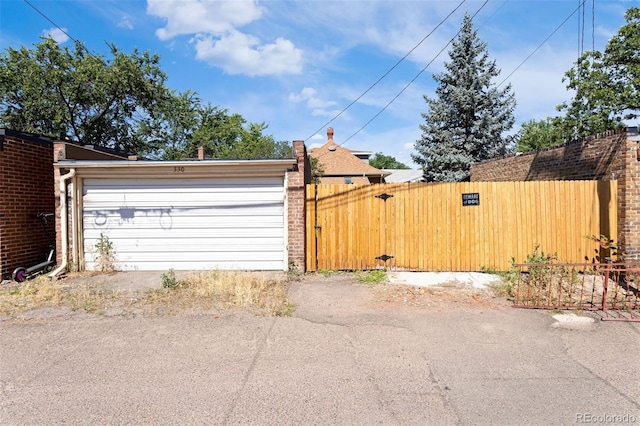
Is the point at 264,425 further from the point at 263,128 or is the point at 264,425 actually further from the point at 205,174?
the point at 263,128

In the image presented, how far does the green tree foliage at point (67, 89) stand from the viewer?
18.3 metres

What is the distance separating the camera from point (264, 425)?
272cm

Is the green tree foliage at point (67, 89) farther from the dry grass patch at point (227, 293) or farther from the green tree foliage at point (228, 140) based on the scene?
the dry grass patch at point (227, 293)

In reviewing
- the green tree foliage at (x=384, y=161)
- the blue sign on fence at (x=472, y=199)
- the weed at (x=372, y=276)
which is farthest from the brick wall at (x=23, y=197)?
the green tree foliage at (x=384, y=161)

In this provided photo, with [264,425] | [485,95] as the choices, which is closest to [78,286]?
[264,425]

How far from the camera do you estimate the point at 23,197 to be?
25.5 feet

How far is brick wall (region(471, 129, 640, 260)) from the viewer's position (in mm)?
6746

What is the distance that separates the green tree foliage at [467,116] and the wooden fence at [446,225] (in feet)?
41.9

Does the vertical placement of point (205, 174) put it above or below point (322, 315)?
above

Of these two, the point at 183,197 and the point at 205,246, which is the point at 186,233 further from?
the point at 183,197

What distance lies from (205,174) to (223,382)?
18.0 ft

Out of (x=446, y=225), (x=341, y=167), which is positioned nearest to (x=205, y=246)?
(x=446, y=225)

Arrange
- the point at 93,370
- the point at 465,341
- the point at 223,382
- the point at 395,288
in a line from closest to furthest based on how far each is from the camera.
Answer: the point at 223,382 → the point at 93,370 → the point at 465,341 → the point at 395,288

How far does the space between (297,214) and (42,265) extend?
5.64 m
